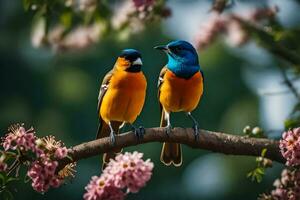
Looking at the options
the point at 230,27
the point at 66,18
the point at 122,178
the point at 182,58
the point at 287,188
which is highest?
the point at 122,178

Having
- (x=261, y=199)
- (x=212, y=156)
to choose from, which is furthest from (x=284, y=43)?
(x=212, y=156)

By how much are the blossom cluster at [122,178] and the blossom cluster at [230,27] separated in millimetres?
2803

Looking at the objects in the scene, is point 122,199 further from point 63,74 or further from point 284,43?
point 63,74

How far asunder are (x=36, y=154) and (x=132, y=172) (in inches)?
22.3

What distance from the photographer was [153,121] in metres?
23.0

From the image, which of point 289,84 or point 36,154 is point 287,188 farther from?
point 36,154

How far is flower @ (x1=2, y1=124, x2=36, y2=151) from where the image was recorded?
4781mm

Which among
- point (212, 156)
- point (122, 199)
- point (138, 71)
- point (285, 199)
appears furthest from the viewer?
point (212, 156)

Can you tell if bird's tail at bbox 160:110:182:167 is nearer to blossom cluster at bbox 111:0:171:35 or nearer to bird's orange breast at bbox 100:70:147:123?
bird's orange breast at bbox 100:70:147:123

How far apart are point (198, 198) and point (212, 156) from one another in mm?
1189

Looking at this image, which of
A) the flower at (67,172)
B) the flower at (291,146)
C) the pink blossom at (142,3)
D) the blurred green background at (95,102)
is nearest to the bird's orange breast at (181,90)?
the pink blossom at (142,3)

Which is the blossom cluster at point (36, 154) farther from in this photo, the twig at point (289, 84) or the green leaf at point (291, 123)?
the twig at point (289, 84)

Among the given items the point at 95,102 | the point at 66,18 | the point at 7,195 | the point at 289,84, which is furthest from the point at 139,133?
the point at 95,102

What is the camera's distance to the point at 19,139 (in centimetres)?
479
